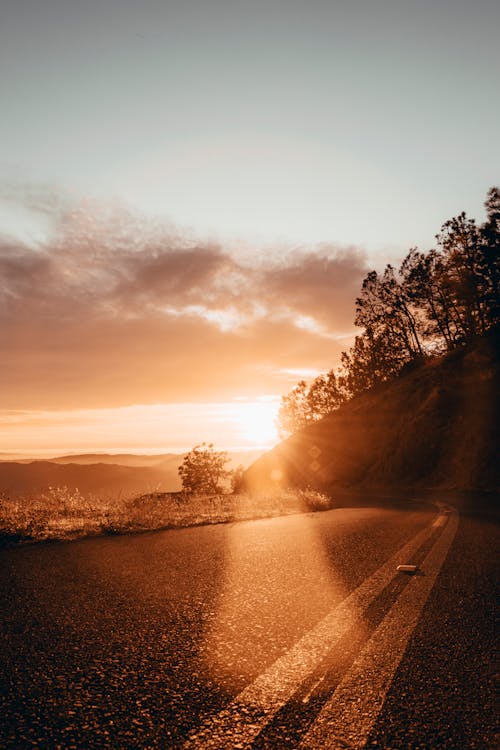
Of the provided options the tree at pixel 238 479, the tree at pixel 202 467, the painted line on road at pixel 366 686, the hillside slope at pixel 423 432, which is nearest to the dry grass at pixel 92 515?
the painted line on road at pixel 366 686

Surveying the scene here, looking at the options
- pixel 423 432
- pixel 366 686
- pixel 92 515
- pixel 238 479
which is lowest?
pixel 238 479

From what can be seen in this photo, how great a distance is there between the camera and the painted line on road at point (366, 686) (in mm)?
2062

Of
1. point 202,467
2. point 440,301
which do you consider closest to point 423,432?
point 440,301

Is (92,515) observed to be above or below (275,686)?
above

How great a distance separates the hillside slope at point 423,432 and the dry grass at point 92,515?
21.9 meters

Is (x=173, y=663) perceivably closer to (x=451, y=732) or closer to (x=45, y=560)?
(x=451, y=732)

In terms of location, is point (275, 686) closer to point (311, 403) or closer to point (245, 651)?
point (245, 651)

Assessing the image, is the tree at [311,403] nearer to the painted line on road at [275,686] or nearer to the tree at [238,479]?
the tree at [238,479]

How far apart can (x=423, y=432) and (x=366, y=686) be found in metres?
36.7

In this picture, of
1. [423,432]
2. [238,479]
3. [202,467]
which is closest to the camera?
[423,432]

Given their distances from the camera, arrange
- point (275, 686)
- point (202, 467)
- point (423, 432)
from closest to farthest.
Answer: point (275, 686) < point (423, 432) < point (202, 467)

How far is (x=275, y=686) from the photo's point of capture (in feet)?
8.39

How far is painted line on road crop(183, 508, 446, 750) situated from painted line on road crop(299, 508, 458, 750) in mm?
226

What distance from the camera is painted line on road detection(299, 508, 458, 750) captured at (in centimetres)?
206
